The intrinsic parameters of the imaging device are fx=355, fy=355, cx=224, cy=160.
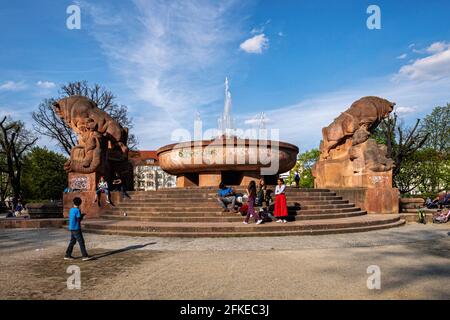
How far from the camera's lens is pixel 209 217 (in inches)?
445

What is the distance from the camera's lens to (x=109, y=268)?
5.88 m

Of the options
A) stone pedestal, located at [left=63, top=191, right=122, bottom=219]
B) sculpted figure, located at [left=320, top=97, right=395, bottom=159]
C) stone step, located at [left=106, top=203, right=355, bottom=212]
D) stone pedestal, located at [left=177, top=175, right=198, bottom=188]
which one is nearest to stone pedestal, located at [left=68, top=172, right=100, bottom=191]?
stone pedestal, located at [left=63, top=191, right=122, bottom=219]

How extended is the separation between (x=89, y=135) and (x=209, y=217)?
689cm

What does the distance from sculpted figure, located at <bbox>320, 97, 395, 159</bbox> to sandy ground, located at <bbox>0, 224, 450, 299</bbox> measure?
327 inches

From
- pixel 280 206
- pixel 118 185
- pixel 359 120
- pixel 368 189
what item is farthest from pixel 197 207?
pixel 359 120

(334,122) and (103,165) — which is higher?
(334,122)

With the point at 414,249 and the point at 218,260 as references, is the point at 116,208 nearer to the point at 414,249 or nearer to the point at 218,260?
the point at 218,260

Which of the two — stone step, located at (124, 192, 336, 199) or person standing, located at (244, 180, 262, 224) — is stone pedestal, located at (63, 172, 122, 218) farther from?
person standing, located at (244, 180, 262, 224)

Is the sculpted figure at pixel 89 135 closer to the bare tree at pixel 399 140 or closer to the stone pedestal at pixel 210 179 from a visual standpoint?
the stone pedestal at pixel 210 179

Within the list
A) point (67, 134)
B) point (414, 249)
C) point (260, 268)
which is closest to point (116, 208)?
point (260, 268)

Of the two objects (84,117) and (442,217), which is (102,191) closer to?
(84,117)

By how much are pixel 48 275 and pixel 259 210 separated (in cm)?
720

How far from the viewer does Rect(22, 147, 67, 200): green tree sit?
38.3 metres

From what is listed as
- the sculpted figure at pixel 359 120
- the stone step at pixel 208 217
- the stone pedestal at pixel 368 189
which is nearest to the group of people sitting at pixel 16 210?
the stone step at pixel 208 217
